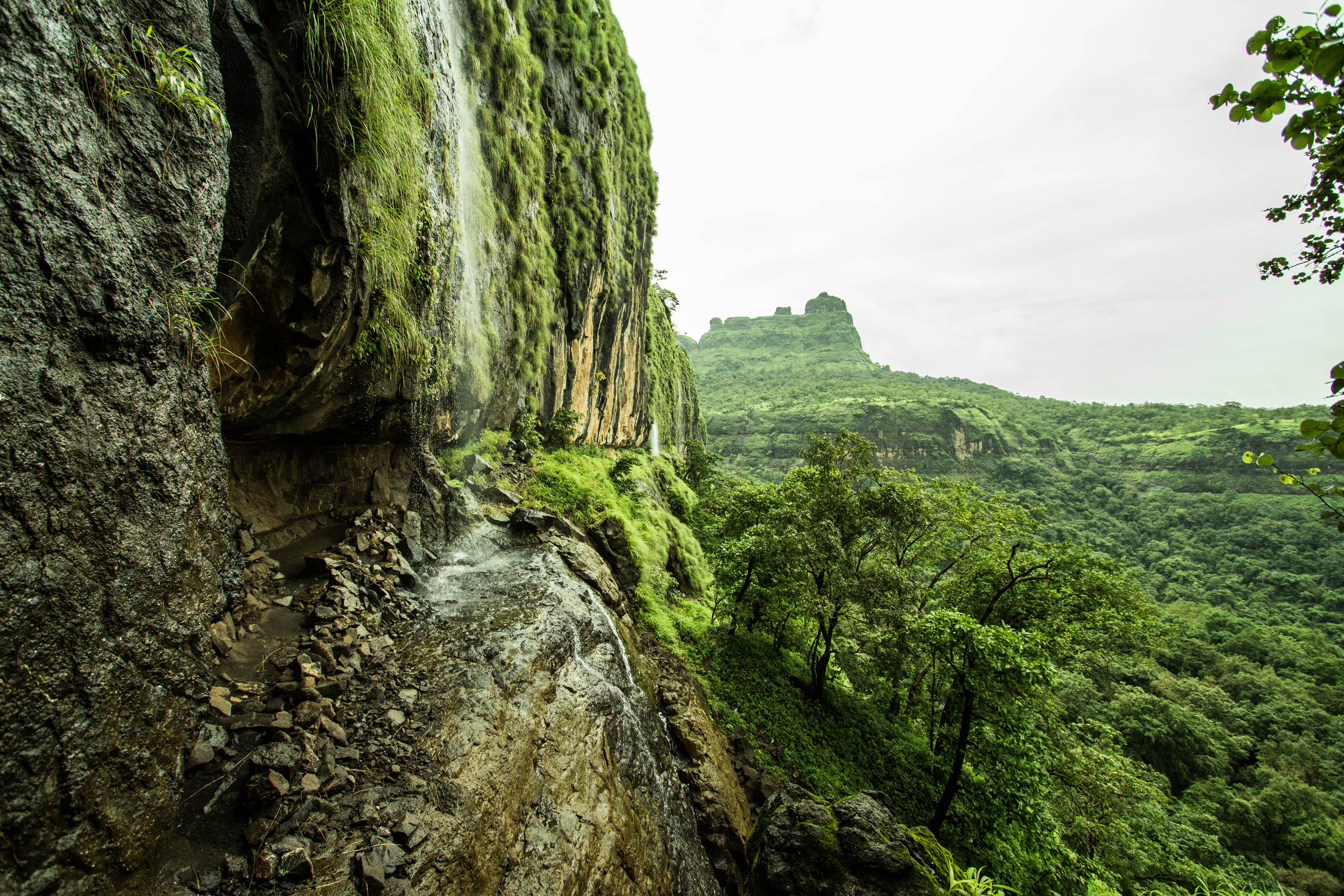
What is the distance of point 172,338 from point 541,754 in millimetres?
4759

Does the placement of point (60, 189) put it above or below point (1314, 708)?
above

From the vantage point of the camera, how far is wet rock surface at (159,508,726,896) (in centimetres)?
322

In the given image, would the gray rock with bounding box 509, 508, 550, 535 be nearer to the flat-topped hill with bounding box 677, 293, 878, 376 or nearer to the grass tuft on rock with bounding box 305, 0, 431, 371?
the grass tuft on rock with bounding box 305, 0, 431, 371

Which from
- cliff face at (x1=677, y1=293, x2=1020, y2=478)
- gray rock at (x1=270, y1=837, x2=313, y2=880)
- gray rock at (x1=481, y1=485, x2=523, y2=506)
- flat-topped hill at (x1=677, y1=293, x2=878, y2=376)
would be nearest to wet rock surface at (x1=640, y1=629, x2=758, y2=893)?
gray rock at (x1=481, y1=485, x2=523, y2=506)

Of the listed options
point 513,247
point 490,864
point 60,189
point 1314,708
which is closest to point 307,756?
point 490,864

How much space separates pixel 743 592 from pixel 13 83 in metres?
12.5

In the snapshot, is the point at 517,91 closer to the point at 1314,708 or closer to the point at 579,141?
the point at 579,141

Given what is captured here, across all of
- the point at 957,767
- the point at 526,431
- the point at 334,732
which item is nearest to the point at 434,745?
the point at 334,732

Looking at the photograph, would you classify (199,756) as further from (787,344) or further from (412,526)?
(787,344)

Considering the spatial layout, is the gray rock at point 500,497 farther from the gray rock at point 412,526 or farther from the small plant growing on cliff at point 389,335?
the small plant growing on cliff at point 389,335

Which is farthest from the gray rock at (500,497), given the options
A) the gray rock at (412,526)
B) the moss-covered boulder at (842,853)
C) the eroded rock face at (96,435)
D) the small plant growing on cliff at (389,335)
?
the eroded rock face at (96,435)

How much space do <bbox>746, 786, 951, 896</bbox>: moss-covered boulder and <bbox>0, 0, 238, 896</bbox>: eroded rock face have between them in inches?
235

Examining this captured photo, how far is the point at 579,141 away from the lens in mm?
15938

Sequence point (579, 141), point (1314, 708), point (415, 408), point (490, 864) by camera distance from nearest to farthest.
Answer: point (490, 864)
point (415, 408)
point (579, 141)
point (1314, 708)
